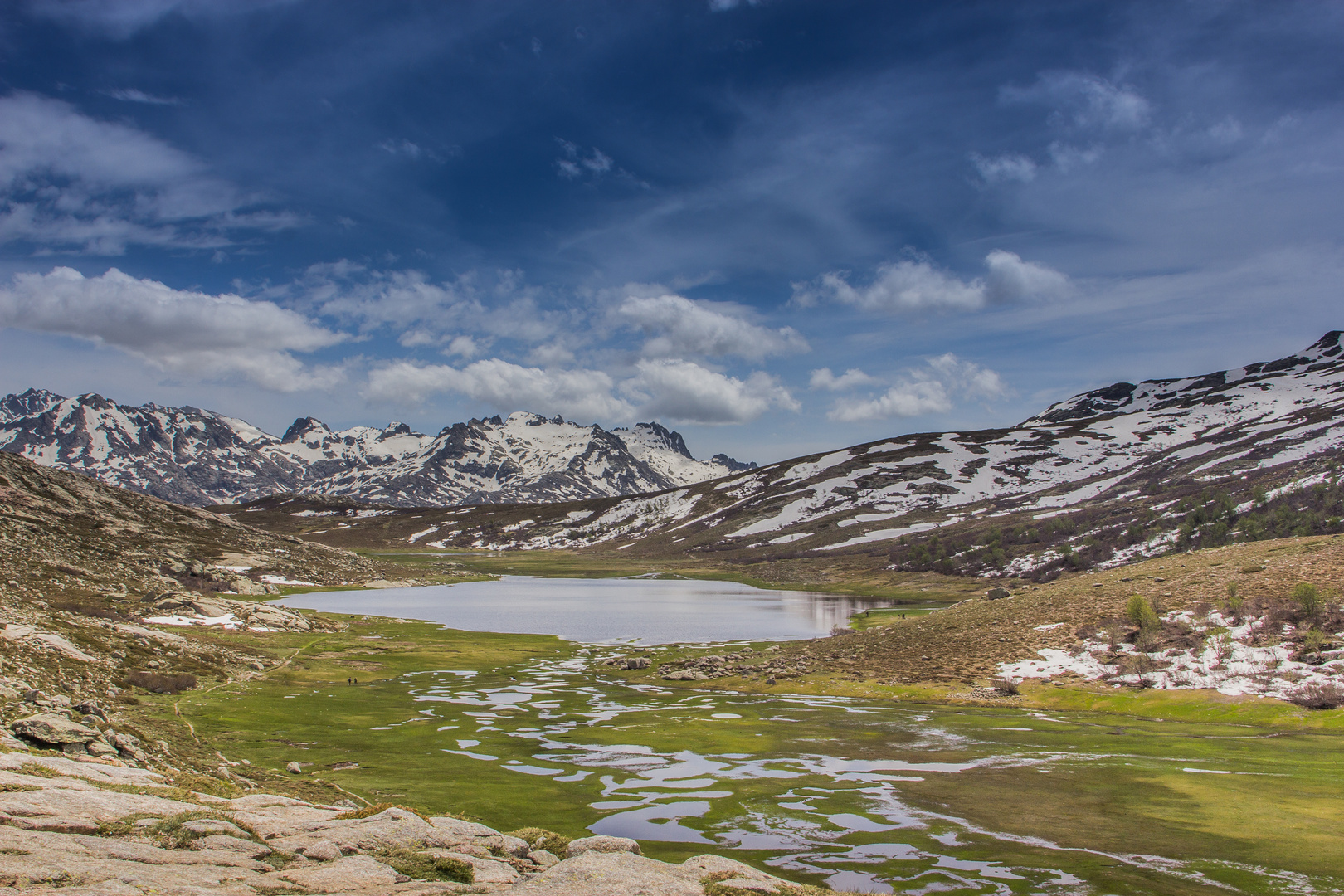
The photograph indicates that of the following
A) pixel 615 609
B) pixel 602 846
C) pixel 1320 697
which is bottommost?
pixel 615 609

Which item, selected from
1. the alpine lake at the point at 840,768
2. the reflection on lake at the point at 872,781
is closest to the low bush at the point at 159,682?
the alpine lake at the point at 840,768

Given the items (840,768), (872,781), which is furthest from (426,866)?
(840,768)

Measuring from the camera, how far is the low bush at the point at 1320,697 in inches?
1356

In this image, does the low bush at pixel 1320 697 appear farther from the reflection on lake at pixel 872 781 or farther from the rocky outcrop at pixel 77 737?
the rocky outcrop at pixel 77 737

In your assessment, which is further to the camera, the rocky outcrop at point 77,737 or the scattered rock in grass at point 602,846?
the rocky outcrop at point 77,737

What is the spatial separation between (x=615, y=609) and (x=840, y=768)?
75.2m

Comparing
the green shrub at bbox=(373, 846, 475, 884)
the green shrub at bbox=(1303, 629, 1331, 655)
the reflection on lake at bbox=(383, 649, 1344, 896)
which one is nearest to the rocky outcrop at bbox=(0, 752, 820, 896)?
the green shrub at bbox=(373, 846, 475, 884)

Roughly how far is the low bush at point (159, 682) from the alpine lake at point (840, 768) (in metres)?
1.24

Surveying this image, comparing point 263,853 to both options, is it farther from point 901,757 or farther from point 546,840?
point 901,757

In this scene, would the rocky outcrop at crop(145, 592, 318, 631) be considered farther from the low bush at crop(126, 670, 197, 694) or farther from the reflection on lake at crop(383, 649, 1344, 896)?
the reflection on lake at crop(383, 649, 1344, 896)

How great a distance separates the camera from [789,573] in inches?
6383

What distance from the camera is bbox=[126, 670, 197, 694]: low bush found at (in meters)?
34.3

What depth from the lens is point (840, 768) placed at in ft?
90.4

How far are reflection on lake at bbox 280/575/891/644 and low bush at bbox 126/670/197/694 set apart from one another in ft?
126
